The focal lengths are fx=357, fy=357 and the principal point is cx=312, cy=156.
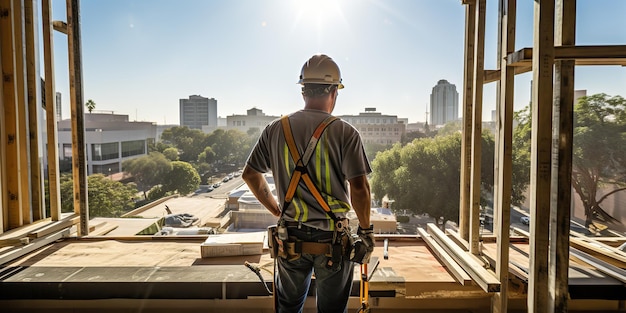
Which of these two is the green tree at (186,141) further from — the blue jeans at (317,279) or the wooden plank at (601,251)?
the blue jeans at (317,279)

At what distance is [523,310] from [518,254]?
32.2 inches

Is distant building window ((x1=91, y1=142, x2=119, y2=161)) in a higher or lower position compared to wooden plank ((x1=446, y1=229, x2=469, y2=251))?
higher

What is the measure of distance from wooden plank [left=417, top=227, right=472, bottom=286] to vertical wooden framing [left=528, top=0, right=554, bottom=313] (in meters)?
0.51

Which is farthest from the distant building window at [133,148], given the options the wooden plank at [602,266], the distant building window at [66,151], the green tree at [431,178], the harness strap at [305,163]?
the wooden plank at [602,266]

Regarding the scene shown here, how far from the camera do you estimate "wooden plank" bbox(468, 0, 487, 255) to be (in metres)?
3.31

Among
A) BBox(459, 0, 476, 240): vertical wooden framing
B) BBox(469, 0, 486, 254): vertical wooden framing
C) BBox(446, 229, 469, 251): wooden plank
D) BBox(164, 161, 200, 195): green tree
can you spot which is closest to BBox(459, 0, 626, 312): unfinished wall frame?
BBox(469, 0, 486, 254): vertical wooden framing

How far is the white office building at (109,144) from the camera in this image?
93.9 ft

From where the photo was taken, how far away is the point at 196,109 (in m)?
89.7

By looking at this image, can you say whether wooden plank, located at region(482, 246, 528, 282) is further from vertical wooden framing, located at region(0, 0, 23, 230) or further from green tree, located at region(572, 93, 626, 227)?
green tree, located at region(572, 93, 626, 227)

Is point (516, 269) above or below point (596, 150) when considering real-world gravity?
below

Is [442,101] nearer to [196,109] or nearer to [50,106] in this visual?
[50,106]

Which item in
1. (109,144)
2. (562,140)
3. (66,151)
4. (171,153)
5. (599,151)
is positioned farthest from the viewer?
(171,153)

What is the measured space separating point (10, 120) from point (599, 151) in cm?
1961

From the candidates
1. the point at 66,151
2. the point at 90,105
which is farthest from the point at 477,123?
the point at 90,105
